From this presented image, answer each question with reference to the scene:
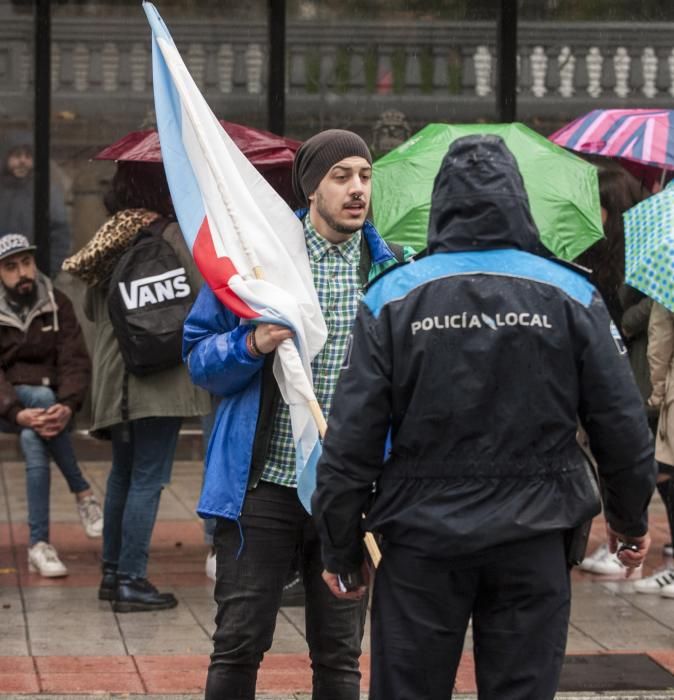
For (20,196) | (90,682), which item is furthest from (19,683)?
(20,196)

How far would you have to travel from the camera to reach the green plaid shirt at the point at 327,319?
16.1 feet

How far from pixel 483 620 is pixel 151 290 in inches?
139

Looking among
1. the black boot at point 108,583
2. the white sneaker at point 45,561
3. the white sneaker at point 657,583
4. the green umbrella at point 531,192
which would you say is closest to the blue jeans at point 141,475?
the black boot at point 108,583

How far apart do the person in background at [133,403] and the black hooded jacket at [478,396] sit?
3.39 meters

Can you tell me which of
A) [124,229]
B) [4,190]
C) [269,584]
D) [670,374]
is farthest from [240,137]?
[4,190]

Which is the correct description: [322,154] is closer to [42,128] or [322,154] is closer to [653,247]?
[653,247]

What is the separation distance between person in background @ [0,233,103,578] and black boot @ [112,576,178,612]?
2.51 ft

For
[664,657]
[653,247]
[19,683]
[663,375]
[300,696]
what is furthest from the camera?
[663,375]

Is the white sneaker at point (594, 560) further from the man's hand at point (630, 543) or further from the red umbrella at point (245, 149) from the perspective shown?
the man's hand at point (630, 543)

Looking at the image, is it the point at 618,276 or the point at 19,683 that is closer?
the point at 19,683

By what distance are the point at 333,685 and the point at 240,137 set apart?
3.43 metres

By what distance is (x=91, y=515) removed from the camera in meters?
9.05

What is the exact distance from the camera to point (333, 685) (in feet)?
16.3

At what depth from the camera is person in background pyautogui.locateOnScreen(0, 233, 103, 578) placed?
8.26 m
